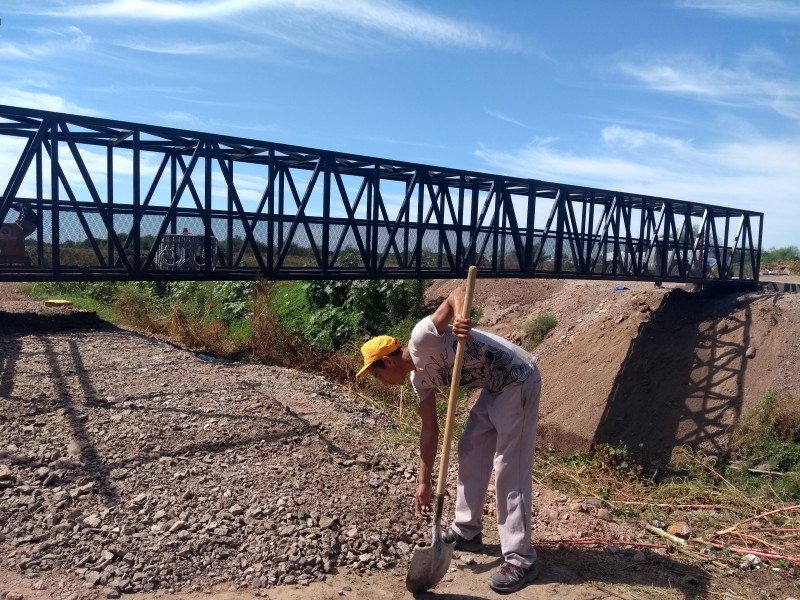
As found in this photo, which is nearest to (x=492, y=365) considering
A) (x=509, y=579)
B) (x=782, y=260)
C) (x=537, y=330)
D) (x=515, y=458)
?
(x=515, y=458)

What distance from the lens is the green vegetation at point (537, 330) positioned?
19.0 meters

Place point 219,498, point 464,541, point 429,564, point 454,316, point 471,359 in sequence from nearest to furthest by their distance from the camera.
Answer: point 429,564 → point 454,316 → point 471,359 → point 464,541 → point 219,498

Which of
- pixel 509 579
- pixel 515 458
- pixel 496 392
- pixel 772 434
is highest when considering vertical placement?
pixel 496 392

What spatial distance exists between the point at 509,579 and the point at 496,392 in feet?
4.04

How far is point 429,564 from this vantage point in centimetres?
447

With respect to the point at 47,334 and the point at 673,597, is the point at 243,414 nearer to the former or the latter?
the point at 673,597

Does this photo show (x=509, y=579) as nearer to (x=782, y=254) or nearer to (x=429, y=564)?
(x=429, y=564)

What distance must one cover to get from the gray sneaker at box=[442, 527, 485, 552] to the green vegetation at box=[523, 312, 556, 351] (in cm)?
1383

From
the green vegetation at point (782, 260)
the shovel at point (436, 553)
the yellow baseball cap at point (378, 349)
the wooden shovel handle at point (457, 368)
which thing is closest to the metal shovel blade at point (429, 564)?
the shovel at point (436, 553)

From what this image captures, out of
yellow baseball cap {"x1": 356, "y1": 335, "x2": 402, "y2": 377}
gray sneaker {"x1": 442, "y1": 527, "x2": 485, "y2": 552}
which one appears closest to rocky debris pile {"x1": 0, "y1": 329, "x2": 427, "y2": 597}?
gray sneaker {"x1": 442, "y1": 527, "x2": 485, "y2": 552}

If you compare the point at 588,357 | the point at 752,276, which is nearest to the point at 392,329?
the point at 588,357

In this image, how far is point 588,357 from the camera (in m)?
16.7

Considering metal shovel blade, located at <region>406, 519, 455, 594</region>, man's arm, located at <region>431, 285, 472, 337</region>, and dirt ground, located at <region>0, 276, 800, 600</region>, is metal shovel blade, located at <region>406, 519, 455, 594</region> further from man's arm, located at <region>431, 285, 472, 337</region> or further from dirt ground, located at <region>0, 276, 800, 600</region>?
man's arm, located at <region>431, 285, 472, 337</region>

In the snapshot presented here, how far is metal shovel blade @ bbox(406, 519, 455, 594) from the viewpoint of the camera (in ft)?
14.6
